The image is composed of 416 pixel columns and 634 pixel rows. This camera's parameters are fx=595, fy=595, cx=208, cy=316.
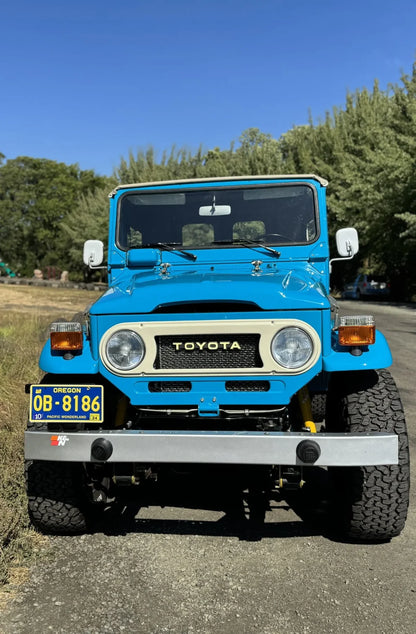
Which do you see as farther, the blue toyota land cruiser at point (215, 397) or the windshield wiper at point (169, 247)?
the windshield wiper at point (169, 247)

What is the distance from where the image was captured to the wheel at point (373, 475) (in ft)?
10.5

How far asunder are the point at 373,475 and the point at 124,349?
1.49 m

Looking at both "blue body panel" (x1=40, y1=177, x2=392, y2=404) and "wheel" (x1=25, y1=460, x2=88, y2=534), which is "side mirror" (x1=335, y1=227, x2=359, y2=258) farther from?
"wheel" (x1=25, y1=460, x2=88, y2=534)

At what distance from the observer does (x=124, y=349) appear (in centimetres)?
315

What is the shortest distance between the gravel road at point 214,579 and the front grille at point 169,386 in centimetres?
92

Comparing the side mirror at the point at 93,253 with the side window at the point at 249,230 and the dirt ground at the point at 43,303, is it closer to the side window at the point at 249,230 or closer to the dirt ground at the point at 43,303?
the side window at the point at 249,230

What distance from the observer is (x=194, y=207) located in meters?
4.51

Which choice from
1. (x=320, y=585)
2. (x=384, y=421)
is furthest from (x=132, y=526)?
(x=384, y=421)

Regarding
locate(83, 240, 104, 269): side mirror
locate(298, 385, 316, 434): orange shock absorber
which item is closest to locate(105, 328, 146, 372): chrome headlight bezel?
locate(298, 385, 316, 434): orange shock absorber

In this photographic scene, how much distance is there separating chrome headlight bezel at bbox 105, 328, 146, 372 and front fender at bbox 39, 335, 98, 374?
0.38ft

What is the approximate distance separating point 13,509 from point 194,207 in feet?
8.01

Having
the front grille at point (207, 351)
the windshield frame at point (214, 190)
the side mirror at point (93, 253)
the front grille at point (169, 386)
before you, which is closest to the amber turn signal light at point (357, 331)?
the front grille at point (207, 351)

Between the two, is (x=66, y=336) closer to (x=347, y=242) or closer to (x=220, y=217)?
(x=220, y=217)

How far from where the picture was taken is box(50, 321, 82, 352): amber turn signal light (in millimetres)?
3240
